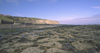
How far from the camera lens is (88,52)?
4934 millimetres

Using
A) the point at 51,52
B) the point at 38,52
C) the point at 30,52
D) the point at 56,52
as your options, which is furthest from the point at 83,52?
the point at 30,52

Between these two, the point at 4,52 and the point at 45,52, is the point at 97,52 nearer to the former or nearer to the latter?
the point at 45,52

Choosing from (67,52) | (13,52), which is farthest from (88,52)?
(13,52)

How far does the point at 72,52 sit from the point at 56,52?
1486mm

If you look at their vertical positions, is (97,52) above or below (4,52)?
above

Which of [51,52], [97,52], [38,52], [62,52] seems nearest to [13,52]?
[38,52]

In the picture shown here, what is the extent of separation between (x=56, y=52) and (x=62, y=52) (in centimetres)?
56

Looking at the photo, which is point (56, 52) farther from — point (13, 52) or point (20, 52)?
point (13, 52)

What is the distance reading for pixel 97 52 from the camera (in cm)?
488

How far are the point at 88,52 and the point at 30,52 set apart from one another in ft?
17.8

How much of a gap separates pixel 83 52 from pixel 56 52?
2.50 metres

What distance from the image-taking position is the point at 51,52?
5.03 meters

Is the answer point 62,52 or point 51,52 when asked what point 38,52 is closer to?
point 51,52

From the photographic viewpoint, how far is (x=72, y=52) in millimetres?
4945
